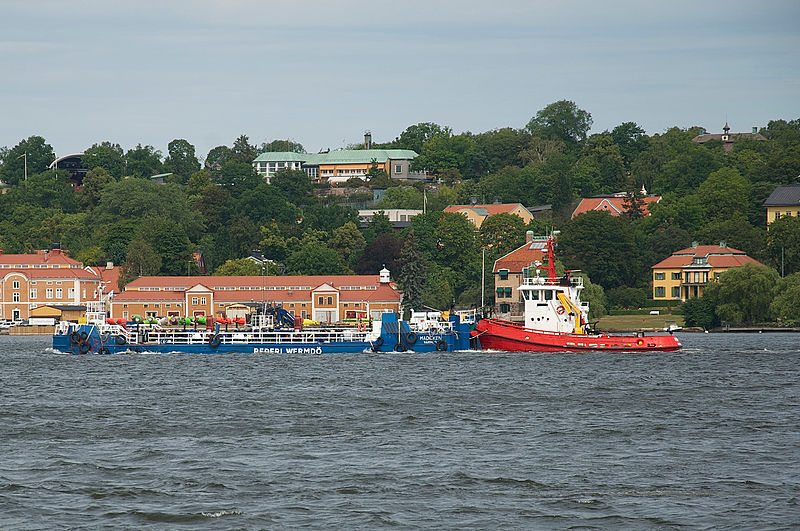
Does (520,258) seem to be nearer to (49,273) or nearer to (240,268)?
(240,268)

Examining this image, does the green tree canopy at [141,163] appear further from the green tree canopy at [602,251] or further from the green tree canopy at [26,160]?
the green tree canopy at [602,251]

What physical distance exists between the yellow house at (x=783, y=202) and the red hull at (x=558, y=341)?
66.4 metres

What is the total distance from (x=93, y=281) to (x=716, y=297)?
6722cm

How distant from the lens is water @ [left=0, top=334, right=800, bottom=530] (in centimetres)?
2512

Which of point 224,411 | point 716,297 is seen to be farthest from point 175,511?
point 716,297

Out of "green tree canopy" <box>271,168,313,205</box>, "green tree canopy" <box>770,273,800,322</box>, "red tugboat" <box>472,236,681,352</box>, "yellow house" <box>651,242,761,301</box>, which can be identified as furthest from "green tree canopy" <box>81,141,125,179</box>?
"red tugboat" <box>472,236,681,352</box>

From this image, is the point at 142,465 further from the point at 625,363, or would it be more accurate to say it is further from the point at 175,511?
the point at 625,363

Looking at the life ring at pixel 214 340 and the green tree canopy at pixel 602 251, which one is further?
the green tree canopy at pixel 602 251

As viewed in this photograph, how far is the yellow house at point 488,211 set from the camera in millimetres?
155125

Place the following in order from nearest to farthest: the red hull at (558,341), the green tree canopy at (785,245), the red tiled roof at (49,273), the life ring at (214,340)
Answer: the red hull at (558,341) → the life ring at (214,340) → the green tree canopy at (785,245) → the red tiled roof at (49,273)

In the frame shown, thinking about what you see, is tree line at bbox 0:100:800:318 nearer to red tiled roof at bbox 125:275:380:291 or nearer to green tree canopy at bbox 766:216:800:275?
green tree canopy at bbox 766:216:800:275

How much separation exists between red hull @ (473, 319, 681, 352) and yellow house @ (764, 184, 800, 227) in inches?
2615

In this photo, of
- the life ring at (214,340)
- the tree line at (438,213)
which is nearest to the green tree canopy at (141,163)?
the tree line at (438,213)

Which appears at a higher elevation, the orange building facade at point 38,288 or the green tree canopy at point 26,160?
Result: the green tree canopy at point 26,160
